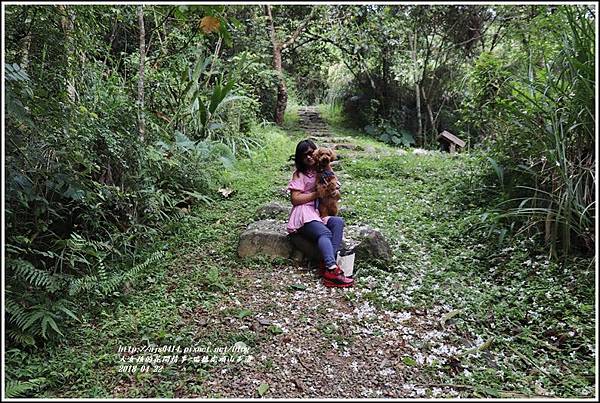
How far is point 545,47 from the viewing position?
12.7ft

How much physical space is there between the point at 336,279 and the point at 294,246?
1.70 feet

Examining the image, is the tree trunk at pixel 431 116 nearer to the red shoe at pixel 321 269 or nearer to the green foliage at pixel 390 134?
the green foliage at pixel 390 134

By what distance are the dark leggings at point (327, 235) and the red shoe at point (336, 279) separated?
5cm

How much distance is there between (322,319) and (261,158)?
4.32 meters

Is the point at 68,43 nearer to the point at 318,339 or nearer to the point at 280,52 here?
the point at 318,339

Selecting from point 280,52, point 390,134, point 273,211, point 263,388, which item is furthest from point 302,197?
point 390,134

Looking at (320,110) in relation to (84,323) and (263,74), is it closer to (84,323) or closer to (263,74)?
(263,74)

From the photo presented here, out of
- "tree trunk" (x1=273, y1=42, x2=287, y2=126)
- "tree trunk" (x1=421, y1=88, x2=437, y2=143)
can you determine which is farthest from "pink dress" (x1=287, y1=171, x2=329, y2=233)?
"tree trunk" (x1=421, y1=88, x2=437, y2=143)

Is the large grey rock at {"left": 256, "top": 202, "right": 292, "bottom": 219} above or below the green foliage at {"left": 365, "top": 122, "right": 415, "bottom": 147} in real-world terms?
below

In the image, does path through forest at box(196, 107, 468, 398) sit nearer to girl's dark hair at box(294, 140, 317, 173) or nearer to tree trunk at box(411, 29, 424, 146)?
girl's dark hair at box(294, 140, 317, 173)

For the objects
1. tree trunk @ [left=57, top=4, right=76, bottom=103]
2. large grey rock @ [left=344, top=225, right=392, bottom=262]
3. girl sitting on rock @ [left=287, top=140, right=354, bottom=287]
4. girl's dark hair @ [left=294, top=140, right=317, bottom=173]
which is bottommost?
large grey rock @ [left=344, top=225, right=392, bottom=262]

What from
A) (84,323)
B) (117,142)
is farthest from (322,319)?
(117,142)

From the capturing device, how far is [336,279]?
2.92 m

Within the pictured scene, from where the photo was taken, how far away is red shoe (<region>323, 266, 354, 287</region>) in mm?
2919
